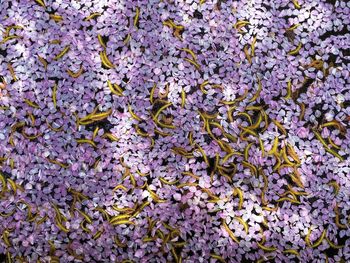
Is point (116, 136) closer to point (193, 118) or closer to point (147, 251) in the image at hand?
point (193, 118)

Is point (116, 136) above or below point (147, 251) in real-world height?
above

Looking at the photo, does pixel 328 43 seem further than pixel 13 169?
Yes

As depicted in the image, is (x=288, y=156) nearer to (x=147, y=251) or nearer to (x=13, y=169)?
(x=147, y=251)

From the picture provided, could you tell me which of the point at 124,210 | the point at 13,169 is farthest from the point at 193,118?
the point at 13,169

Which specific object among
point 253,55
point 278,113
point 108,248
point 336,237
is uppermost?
point 253,55

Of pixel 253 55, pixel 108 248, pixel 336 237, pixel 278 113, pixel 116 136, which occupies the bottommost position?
pixel 108 248

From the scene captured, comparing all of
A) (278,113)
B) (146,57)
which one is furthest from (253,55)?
(146,57)
